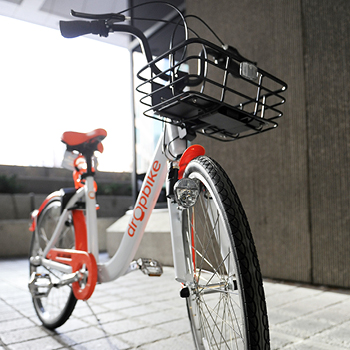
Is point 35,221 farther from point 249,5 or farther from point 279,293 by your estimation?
point 249,5

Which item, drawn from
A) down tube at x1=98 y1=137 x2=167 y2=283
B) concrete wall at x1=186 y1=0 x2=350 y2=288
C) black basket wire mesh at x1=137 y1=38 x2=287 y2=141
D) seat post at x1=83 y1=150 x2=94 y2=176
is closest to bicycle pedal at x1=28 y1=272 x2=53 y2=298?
down tube at x1=98 y1=137 x2=167 y2=283

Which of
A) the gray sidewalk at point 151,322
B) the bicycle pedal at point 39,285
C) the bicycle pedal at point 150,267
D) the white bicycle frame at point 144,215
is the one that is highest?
the white bicycle frame at point 144,215

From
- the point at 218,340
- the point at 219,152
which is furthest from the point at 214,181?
the point at 219,152

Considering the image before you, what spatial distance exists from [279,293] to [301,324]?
1.75ft

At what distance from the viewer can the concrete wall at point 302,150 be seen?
2.02 metres

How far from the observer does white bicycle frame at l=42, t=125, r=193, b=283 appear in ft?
3.38

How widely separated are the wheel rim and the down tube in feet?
0.59

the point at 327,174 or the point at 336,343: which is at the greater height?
the point at 327,174

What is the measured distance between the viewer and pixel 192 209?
1.01 metres

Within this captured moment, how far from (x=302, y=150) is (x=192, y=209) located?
141cm

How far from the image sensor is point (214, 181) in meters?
0.81

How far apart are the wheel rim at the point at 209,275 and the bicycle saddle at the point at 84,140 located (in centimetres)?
65

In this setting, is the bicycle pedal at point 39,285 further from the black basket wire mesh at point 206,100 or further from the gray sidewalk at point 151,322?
the black basket wire mesh at point 206,100

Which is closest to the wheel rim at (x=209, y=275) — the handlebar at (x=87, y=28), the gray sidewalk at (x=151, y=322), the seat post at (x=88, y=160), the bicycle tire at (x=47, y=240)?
the gray sidewalk at (x=151, y=322)
